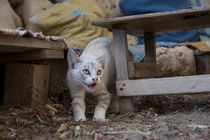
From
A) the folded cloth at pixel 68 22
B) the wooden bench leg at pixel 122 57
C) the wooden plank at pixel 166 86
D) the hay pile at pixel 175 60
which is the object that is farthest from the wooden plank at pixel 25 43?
the hay pile at pixel 175 60

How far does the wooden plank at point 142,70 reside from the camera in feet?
10.7

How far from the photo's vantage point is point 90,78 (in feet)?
9.35

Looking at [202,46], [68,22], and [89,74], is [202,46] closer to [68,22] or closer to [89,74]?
[68,22]

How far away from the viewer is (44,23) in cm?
508

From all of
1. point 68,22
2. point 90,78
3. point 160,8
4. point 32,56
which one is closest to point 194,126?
point 90,78

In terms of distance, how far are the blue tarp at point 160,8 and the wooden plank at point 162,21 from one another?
7.36 ft

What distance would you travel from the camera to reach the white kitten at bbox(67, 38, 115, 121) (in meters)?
2.93

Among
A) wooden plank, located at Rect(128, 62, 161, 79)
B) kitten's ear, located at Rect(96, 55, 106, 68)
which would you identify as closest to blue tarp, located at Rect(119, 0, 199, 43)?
wooden plank, located at Rect(128, 62, 161, 79)

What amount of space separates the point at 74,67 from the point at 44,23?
90.2 inches

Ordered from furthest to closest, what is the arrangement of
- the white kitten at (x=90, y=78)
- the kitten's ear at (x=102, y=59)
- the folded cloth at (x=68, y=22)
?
1. the folded cloth at (x=68, y=22)
2. the kitten's ear at (x=102, y=59)
3. the white kitten at (x=90, y=78)

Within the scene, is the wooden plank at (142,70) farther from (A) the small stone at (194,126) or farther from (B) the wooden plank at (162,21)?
(A) the small stone at (194,126)

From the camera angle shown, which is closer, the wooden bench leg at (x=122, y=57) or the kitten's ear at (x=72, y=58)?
the kitten's ear at (x=72, y=58)

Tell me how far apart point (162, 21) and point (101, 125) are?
54.8 inches

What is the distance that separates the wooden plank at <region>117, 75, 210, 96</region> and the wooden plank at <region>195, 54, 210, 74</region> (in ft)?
8.53
